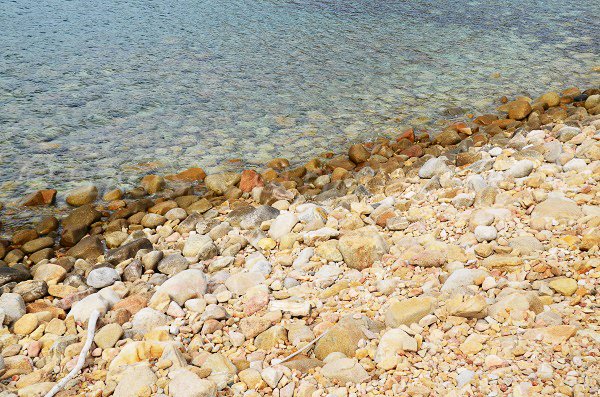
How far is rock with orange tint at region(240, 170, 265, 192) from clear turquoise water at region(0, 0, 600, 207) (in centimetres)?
62

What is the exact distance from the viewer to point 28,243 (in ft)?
21.6

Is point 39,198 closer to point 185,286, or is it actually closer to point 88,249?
point 88,249

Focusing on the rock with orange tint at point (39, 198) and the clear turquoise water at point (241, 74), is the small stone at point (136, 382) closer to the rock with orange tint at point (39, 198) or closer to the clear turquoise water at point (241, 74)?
the rock with orange tint at point (39, 198)

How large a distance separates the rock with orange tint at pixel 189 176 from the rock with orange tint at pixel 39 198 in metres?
1.55

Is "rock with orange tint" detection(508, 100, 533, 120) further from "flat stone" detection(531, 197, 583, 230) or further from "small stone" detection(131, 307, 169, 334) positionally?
"small stone" detection(131, 307, 169, 334)

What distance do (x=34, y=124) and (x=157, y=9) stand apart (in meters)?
7.95

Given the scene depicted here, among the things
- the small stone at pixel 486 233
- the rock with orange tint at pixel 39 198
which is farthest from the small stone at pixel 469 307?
the rock with orange tint at pixel 39 198

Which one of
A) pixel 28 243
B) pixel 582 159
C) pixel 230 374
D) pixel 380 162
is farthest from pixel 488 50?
pixel 230 374

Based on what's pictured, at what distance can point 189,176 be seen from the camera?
26.6 feet

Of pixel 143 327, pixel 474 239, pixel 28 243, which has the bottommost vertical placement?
pixel 28 243

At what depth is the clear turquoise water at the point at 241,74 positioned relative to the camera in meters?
8.83

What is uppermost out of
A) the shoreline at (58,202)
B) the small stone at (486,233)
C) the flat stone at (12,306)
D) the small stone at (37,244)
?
the small stone at (486,233)

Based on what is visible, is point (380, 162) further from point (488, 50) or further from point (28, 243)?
point (488, 50)

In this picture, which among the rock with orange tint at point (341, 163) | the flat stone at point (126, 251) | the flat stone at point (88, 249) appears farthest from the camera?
the rock with orange tint at point (341, 163)
